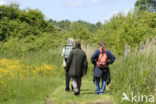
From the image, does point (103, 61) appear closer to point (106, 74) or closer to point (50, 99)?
point (106, 74)

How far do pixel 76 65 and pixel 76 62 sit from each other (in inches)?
3.9

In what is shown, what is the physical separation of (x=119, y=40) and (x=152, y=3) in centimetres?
6125

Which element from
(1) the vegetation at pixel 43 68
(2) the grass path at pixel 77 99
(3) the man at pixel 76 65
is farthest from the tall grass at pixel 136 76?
(3) the man at pixel 76 65

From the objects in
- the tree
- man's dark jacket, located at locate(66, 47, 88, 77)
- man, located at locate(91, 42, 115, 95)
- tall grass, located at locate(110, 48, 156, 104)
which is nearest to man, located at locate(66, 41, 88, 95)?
man's dark jacket, located at locate(66, 47, 88, 77)

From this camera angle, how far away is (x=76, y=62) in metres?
9.38

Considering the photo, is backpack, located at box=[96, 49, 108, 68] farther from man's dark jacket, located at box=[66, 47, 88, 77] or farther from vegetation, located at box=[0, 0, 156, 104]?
vegetation, located at box=[0, 0, 156, 104]

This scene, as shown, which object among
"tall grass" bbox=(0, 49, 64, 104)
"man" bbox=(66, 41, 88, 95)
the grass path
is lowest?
the grass path

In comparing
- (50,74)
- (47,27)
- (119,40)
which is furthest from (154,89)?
(47,27)

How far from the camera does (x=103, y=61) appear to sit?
9320mm

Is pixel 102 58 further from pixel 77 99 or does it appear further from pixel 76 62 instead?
pixel 77 99

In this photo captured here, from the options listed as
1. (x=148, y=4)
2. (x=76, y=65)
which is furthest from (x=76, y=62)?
(x=148, y=4)

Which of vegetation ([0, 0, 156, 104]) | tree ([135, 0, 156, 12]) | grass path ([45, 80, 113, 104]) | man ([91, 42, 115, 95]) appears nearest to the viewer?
grass path ([45, 80, 113, 104])

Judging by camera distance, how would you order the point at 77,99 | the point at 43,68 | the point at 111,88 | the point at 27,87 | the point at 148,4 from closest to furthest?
the point at 77,99 < the point at 27,87 < the point at 111,88 < the point at 43,68 < the point at 148,4

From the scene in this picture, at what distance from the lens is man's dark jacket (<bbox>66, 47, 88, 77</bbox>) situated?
9.36 m
